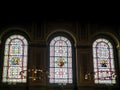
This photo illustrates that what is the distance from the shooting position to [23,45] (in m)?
19.1

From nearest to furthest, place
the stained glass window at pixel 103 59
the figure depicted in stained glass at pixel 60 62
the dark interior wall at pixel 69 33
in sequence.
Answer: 1. the dark interior wall at pixel 69 33
2. the stained glass window at pixel 103 59
3. the figure depicted in stained glass at pixel 60 62

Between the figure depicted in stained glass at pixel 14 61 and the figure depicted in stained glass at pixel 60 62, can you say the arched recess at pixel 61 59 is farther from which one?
the figure depicted in stained glass at pixel 14 61

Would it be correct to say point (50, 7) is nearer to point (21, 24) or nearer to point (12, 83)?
point (21, 24)

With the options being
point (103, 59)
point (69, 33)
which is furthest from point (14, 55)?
point (103, 59)

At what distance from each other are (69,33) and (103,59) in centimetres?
303

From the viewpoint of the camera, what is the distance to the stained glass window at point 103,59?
1878 cm

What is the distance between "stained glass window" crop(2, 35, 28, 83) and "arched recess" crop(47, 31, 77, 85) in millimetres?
1725

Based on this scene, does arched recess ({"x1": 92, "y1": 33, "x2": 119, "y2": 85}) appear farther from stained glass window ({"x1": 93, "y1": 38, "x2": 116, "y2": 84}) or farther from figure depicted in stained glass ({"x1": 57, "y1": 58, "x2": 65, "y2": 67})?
figure depicted in stained glass ({"x1": 57, "y1": 58, "x2": 65, "y2": 67})

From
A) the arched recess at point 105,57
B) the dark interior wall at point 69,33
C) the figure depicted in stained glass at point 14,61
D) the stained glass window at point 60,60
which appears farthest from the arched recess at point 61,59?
the figure depicted in stained glass at point 14,61

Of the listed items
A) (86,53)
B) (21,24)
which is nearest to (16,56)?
(21,24)

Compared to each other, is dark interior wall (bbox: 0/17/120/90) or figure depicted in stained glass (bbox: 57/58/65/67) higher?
dark interior wall (bbox: 0/17/120/90)

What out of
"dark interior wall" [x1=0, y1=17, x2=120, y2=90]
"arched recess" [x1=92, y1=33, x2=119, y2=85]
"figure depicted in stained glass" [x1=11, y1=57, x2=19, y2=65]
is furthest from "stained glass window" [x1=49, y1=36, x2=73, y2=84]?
"figure depicted in stained glass" [x1=11, y1=57, x2=19, y2=65]

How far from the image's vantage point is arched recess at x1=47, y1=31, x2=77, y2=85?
18.5 m

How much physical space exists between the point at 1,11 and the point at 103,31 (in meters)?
7.26
